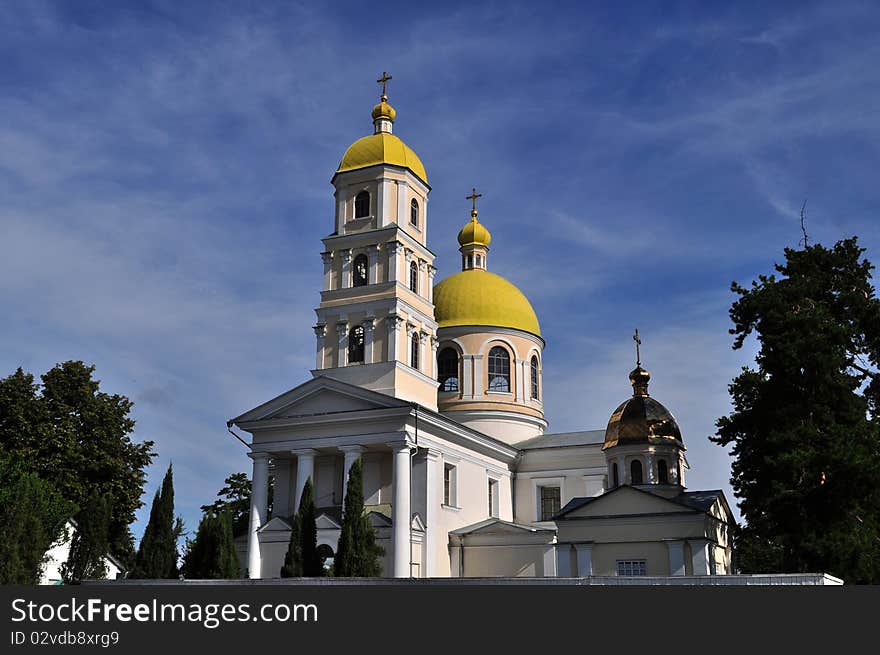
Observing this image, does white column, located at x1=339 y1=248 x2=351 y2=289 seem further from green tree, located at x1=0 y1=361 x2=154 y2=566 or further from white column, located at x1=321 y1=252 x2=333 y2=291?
green tree, located at x1=0 y1=361 x2=154 y2=566

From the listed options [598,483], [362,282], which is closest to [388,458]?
[362,282]

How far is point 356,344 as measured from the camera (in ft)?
121

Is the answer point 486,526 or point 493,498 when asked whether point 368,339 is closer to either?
point 486,526

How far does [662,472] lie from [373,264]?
1389cm

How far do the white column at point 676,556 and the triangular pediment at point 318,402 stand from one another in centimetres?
1071

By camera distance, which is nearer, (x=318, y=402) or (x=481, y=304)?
(x=318, y=402)

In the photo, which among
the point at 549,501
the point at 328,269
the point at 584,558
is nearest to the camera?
the point at 584,558

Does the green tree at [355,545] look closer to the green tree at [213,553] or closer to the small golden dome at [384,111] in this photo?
the green tree at [213,553]

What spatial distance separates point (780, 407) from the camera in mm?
24891

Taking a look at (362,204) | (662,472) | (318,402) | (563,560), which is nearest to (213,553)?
(318,402)

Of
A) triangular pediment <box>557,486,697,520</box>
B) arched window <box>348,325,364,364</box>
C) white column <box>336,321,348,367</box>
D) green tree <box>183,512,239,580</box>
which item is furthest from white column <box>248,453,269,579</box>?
triangular pediment <box>557,486,697,520</box>

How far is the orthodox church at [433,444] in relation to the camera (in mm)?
29250
